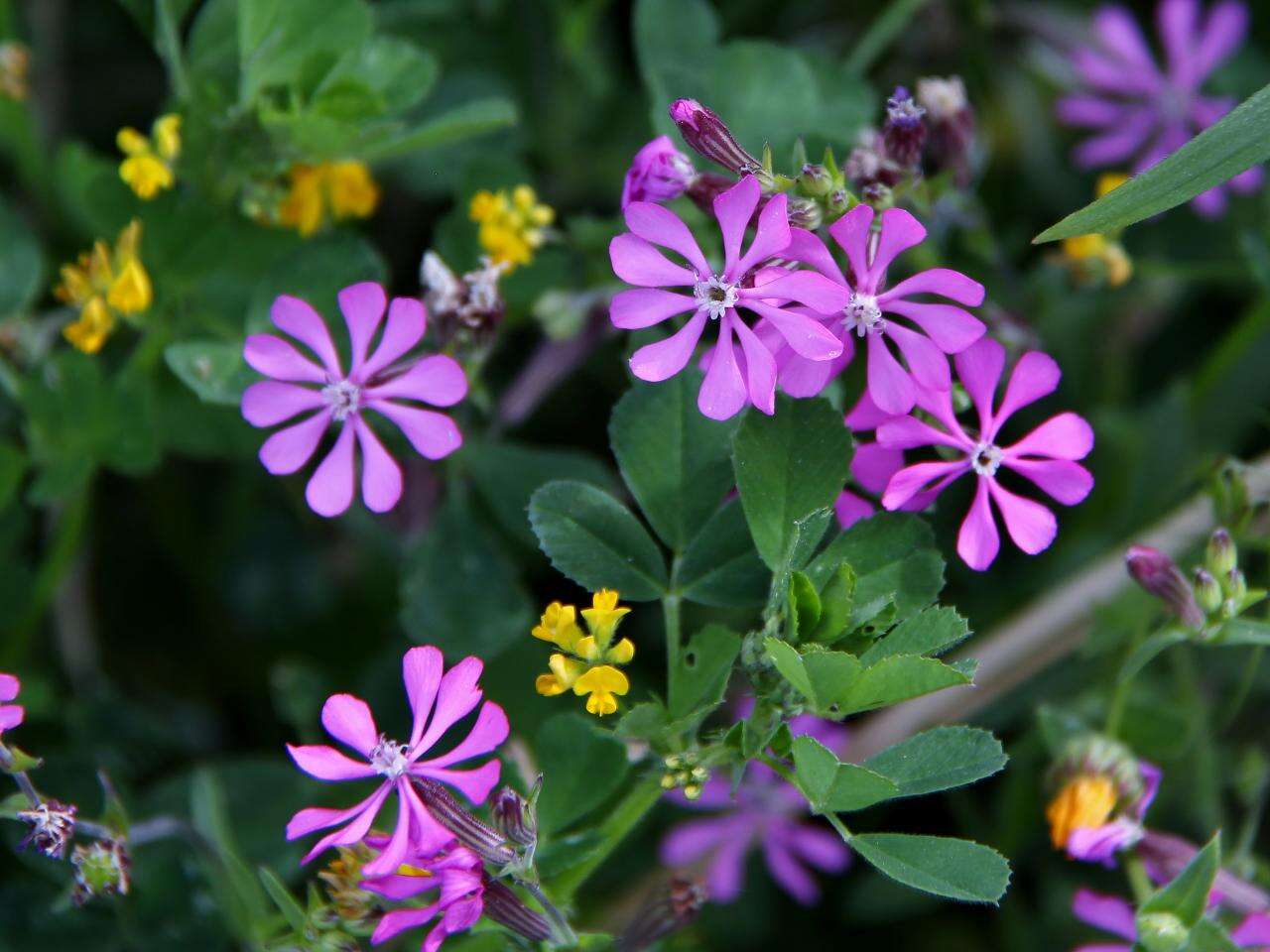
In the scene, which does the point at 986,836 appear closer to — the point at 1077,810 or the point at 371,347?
the point at 1077,810

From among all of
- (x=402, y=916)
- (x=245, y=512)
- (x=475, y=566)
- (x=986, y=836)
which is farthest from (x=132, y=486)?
(x=986, y=836)

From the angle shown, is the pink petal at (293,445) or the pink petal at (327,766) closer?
the pink petal at (327,766)

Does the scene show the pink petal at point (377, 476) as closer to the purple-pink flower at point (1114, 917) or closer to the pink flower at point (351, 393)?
the pink flower at point (351, 393)

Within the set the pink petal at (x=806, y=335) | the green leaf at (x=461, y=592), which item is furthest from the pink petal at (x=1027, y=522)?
the green leaf at (x=461, y=592)

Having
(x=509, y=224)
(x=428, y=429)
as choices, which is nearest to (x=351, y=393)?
(x=428, y=429)

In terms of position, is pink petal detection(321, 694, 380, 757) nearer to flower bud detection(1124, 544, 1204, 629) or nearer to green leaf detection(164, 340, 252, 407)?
green leaf detection(164, 340, 252, 407)

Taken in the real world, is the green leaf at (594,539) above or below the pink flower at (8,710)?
above
